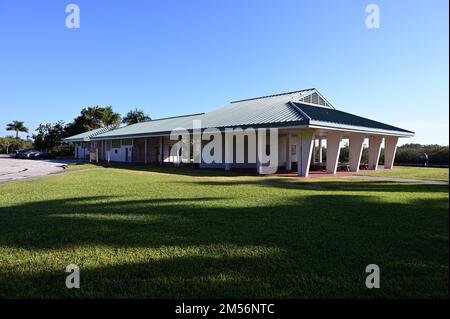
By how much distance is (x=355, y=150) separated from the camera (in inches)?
1029

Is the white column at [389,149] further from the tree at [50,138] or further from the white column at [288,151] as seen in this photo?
the tree at [50,138]

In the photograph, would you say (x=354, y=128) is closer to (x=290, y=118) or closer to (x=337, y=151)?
(x=337, y=151)

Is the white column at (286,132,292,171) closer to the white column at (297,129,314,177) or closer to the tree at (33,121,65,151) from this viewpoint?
the white column at (297,129,314,177)

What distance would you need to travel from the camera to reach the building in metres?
21.1

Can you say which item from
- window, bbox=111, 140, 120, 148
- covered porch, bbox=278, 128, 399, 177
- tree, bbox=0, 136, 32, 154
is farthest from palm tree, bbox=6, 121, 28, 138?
covered porch, bbox=278, 128, 399, 177

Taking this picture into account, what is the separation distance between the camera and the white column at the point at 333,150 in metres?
23.2

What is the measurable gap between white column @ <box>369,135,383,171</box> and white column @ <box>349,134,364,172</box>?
2.77 meters

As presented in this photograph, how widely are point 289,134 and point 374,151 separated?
709 centimetres

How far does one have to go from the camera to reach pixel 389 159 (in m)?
29.7

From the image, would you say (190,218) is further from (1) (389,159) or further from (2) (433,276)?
(1) (389,159)

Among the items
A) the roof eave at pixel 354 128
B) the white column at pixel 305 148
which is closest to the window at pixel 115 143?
the white column at pixel 305 148
